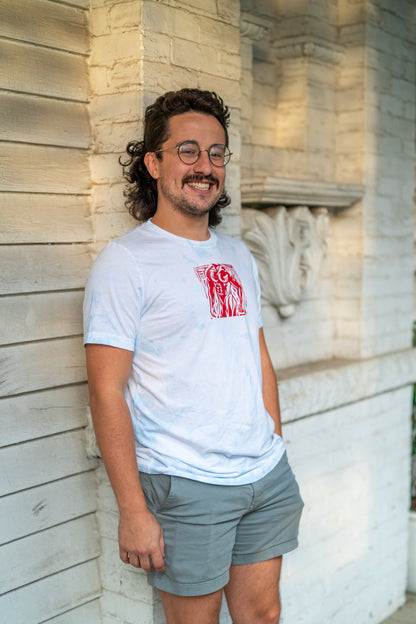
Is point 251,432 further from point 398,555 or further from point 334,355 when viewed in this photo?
point 398,555

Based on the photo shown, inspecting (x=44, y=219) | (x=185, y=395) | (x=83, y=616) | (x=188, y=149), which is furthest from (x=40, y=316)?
(x=83, y=616)

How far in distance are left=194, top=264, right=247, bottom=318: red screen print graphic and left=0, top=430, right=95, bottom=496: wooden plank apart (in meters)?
0.69

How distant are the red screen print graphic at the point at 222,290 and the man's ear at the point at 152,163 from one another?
0.31 m

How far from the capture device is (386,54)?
341cm

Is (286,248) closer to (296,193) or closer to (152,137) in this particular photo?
(296,193)

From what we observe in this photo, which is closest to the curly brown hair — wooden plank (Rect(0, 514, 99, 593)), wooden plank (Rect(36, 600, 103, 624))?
wooden plank (Rect(0, 514, 99, 593))

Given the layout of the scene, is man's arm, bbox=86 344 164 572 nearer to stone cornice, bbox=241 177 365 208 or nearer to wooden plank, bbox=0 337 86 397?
wooden plank, bbox=0 337 86 397

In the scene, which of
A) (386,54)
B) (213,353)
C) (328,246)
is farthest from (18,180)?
(386,54)

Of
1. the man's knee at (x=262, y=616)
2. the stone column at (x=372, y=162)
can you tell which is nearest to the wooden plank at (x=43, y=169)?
the man's knee at (x=262, y=616)

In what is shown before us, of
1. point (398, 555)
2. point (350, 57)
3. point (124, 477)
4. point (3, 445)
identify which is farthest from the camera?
point (398, 555)

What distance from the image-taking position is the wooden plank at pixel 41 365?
2158 millimetres

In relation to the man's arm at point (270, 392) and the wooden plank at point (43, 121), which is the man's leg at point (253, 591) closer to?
the man's arm at point (270, 392)

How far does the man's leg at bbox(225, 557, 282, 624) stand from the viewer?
2.14 metres

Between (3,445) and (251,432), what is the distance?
2.39ft
